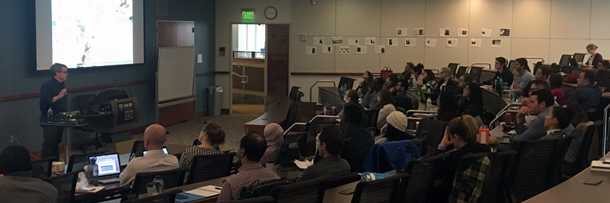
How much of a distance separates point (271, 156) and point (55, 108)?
449 centimetres

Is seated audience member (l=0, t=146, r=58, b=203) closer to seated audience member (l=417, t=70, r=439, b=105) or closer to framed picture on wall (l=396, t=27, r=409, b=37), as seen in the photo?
seated audience member (l=417, t=70, r=439, b=105)

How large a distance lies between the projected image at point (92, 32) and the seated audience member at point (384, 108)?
445cm

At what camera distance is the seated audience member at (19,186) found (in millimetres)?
3887

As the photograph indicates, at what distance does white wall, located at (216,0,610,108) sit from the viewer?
15.1 metres

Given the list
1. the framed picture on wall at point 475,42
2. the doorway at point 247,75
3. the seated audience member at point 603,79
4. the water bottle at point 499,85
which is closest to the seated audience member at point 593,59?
the seated audience member at point 603,79

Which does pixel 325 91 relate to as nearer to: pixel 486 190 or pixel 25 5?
pixel 25 5

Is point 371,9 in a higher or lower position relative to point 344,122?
higher

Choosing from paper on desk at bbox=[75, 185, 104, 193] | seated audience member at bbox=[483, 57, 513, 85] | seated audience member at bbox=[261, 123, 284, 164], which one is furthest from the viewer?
seated audience member at bbox=[483, 57, 513, 85]

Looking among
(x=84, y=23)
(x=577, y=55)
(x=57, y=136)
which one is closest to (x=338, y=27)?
(x=577, y=55)

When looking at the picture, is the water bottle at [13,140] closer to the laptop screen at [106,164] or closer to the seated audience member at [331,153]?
the laptop screen at [106,164]

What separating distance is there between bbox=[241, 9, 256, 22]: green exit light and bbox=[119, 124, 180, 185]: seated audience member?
1028cm

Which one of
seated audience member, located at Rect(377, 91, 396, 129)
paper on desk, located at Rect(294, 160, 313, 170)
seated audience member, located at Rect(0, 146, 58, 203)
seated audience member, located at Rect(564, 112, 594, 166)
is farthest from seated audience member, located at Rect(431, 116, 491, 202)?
seated audience member, located at Rect(377, 91, 396, 129)

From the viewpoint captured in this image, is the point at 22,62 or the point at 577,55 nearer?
the point at 22,62

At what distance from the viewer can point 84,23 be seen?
34.8 feet
